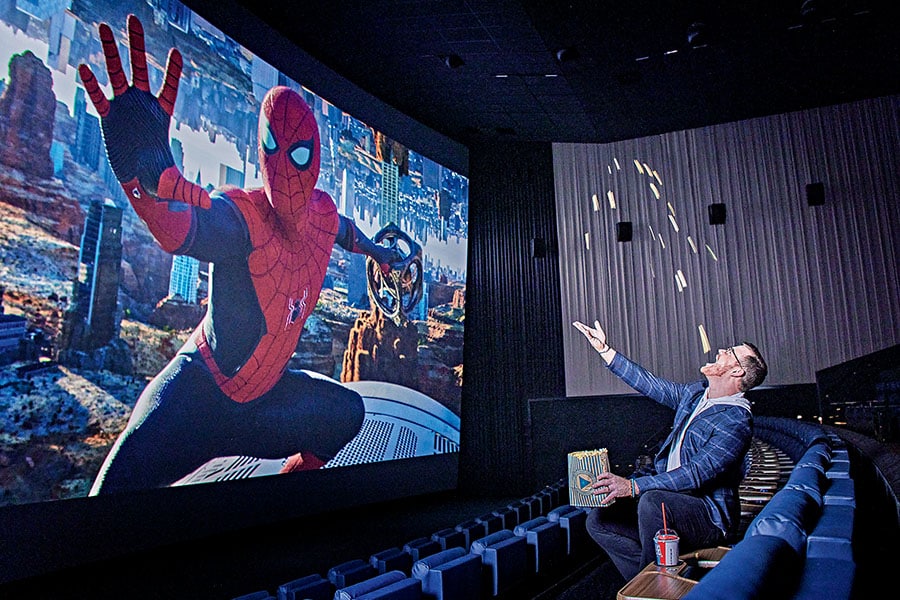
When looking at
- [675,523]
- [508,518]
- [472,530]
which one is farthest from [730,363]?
[508,518]

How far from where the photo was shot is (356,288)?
6992mm

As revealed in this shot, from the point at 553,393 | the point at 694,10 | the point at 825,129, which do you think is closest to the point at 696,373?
the point at 553,393

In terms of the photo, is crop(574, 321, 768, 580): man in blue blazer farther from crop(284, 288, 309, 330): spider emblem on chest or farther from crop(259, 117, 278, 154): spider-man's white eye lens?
Answer: crop(259, 117, 278, 154): spider-man's white eye lens

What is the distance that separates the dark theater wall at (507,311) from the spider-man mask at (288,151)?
3.50m

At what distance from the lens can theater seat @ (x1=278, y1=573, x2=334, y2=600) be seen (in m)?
2.42

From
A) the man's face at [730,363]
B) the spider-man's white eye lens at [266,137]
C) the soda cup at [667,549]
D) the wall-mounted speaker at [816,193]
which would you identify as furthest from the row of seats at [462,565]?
the wall-mounted speaker at [816,193]

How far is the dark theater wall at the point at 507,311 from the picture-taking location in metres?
9.08

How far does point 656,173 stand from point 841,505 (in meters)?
8.38

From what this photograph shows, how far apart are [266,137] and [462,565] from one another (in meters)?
4.52

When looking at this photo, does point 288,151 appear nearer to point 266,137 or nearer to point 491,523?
point 266,137

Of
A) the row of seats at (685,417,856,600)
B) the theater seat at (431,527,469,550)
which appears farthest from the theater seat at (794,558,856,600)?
the theater seat at (431,527,469,550)

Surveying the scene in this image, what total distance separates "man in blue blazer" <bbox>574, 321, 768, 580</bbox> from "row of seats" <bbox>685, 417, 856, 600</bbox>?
1.78 feet

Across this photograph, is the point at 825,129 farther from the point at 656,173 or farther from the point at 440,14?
the point at 440,14

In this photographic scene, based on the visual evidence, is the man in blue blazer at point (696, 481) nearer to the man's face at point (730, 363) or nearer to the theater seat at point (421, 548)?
the man's face at point (730, 363)
